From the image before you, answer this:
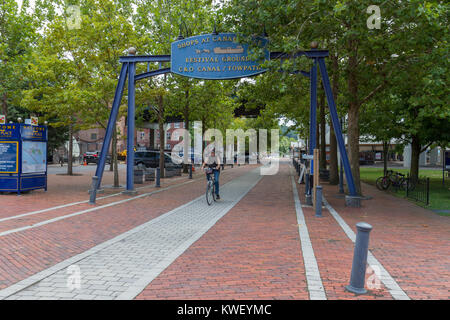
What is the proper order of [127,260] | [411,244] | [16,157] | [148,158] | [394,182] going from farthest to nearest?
[148,158]
[394,182]
[16,157]
[411,244]
[127,260]

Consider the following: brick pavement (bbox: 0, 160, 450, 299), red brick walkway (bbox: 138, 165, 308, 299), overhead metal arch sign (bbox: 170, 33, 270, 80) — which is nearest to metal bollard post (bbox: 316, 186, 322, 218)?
brick pavement (bbox: 0, 160, 450, 299)

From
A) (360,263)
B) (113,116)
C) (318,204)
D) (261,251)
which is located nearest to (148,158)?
(113,116)

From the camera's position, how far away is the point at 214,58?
1260 cm

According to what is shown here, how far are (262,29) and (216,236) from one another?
270 inches

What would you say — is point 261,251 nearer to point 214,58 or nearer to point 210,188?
point 210,188

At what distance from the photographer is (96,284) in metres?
4.46

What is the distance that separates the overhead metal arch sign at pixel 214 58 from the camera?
40.3 feet

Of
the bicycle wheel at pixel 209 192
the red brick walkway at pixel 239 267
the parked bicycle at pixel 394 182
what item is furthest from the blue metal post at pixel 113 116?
the parked bicycle at pixel 394 182

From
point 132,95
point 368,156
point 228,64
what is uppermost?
point 228,64

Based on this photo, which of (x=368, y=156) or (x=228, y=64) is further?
(x=368, y=156)

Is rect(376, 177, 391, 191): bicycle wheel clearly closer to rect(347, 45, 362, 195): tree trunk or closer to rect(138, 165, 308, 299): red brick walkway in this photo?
rect(347, 45, 362, 195): tree trunk

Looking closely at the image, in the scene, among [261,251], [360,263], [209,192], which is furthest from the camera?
[209,192]
